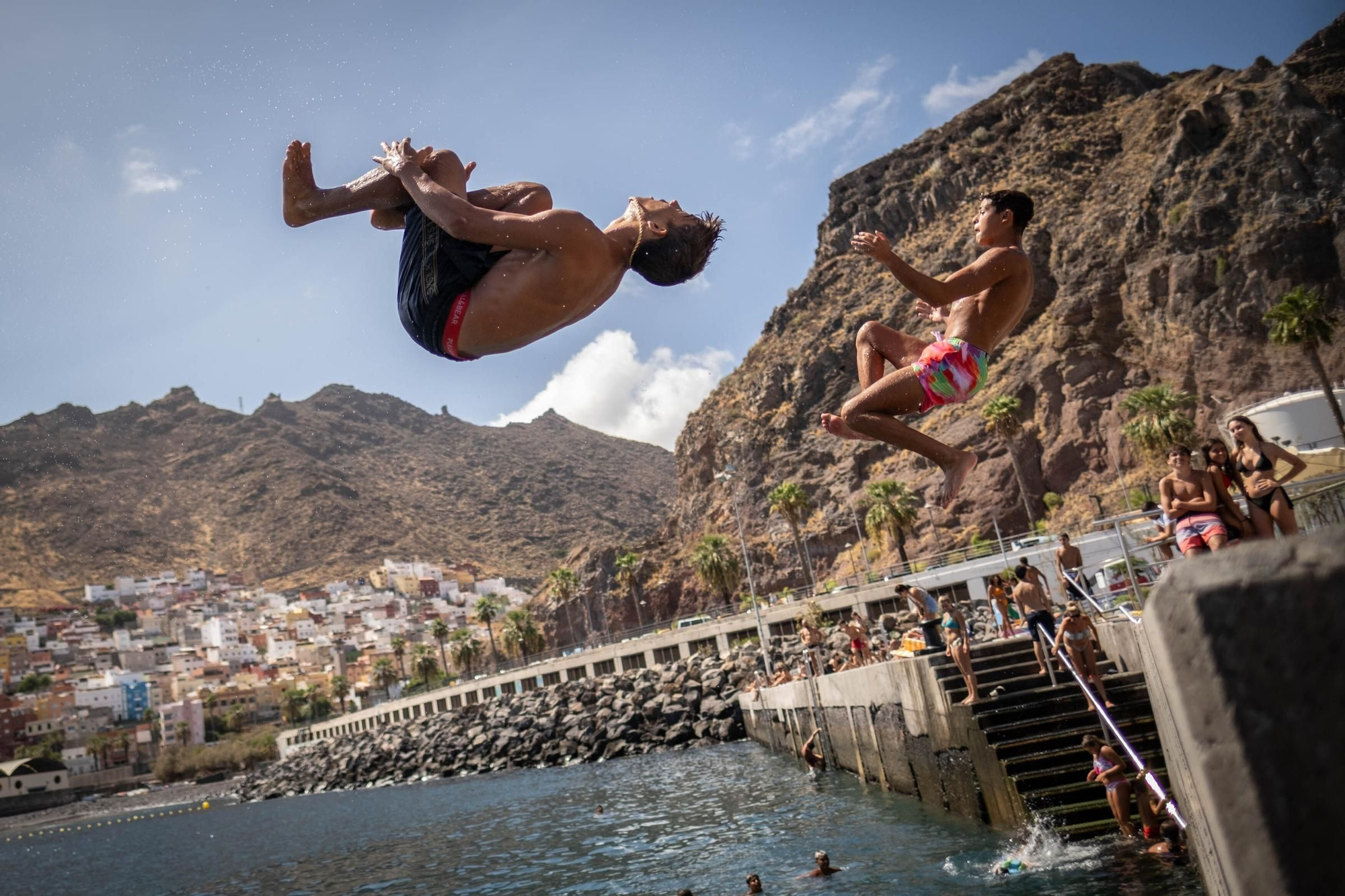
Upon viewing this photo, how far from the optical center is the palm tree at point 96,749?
144 metres

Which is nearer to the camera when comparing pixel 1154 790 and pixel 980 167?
pixel 1154 790

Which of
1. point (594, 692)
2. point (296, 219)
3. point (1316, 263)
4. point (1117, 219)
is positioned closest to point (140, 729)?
point (594, 692)

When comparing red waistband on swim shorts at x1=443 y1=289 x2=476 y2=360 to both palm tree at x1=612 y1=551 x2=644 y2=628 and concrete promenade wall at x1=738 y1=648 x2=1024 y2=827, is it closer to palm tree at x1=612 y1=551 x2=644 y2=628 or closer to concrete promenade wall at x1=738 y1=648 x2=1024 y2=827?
concrete promenade wall at x1=738 y1=648 x2=1024 y2=827

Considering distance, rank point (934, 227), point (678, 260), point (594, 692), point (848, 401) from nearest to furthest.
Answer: point (678, 260) < point (848, 401) < point (594, 692) < point (934, 227)

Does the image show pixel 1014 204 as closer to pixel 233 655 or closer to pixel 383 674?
pixel 383 674

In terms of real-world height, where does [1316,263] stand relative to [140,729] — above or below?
above

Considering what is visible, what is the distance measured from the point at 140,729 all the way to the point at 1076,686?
564ft

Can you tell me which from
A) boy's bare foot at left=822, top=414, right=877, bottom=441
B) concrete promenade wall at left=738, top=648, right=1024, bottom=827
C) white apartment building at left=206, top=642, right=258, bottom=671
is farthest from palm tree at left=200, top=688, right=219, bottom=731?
boy's bare foot at left=822, top=414, right=877, bottom=441

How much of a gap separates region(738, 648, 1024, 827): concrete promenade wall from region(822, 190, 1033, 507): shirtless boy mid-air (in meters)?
12.9

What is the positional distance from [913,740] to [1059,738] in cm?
488

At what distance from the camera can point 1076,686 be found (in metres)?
15.9

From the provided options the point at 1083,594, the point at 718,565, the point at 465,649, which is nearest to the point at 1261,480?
the point at 1083,594

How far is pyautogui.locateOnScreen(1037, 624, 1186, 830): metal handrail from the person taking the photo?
500 inches

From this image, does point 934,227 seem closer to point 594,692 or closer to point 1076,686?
point 594,692
